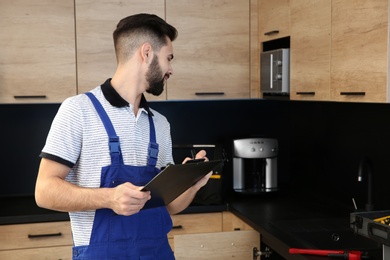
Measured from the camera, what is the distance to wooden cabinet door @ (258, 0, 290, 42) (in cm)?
329

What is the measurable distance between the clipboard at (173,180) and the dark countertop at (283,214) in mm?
659

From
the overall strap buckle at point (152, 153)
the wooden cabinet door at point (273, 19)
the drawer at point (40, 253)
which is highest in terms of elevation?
the wooden cabinet door at point (273, 19)

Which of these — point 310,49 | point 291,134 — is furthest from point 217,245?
point 291,134

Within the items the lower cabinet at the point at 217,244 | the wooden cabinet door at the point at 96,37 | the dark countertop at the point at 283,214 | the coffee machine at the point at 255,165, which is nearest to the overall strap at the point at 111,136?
the lower cabinet at the point at 217,244

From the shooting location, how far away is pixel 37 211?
3330 mm

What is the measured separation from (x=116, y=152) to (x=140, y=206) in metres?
0.29

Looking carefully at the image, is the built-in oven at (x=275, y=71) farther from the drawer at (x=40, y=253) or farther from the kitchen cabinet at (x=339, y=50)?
the drawer at (x=40, y=253)

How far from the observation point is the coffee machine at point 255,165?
3682 millimetres

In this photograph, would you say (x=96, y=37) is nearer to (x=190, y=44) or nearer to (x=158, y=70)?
(x=190, y=44)

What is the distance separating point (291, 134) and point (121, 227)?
2281 mm

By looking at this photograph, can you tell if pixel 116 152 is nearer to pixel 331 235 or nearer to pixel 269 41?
pixel 331 235

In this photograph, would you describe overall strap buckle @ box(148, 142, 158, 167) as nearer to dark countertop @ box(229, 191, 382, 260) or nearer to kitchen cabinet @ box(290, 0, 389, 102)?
dark countertop @ box(229, 191, 382, 260)

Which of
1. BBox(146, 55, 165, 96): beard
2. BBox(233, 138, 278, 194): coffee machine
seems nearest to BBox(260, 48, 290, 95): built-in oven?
BBox(233, 138, 278, 194): coffee machine

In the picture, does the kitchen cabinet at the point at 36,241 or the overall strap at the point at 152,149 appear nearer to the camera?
the overall strap at the point at 152,149
